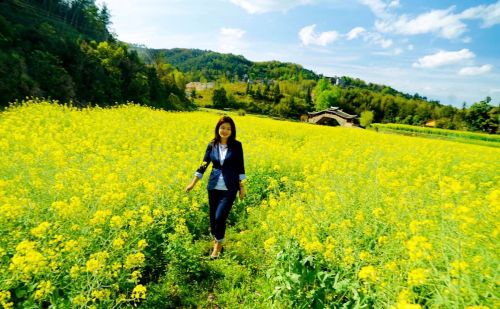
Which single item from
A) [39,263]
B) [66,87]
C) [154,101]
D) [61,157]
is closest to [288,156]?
[61,157]

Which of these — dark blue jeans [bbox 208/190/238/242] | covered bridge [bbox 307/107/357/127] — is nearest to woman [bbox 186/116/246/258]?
dark blue jeans [bbox 208/190/238/242]

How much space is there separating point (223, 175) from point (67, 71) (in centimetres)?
3039

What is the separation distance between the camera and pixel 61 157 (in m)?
6.38

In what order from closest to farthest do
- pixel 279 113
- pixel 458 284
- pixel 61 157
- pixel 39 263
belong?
pixel 458 284 → pixel 39 263 → pixel 61 157 → pixel 279 113

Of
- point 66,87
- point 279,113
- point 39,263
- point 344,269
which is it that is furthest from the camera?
point 279,113

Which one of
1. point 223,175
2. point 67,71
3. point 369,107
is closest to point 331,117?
point 369,107

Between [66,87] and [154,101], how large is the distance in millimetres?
16143

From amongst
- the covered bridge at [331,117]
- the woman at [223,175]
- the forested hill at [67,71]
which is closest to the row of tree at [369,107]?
the covered bridge at [331,117]

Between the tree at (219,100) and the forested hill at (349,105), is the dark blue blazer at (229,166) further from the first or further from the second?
the tree at (219,100)

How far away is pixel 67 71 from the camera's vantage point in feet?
93.4

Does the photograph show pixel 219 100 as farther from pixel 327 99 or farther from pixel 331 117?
pixel 327 99

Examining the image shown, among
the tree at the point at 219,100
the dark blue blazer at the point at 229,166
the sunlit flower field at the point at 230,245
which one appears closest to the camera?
the sunlit flower field at the point at 230,245

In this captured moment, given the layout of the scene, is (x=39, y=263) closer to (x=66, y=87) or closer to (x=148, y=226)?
(x=148, y=226)

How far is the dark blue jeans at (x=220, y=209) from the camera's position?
4938 millimetres
